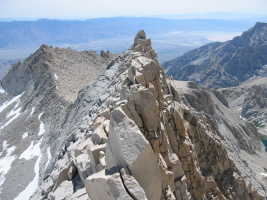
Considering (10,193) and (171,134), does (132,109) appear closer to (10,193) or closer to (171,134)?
(171,134)

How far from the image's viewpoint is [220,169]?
84.3 ft

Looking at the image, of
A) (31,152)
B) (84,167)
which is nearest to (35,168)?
(31,152)

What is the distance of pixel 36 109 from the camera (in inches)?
2472

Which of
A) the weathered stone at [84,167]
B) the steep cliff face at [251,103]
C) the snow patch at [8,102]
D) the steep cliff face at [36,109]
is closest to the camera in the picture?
the weathered stone at [84,167]

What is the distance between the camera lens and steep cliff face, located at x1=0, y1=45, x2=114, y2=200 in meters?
39.8

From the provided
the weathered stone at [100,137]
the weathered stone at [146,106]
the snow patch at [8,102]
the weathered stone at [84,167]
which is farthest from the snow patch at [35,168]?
the snow patch at [8,102]

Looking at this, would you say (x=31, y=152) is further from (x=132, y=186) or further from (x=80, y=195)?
(x=132, y=186)

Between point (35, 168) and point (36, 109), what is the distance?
968 inches

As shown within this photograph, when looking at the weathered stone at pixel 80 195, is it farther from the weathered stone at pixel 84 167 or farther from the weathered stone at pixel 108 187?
the weathered stone at pixel 108 187

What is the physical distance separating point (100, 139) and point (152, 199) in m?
4.73

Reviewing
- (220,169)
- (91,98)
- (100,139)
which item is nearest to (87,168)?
(100,139)

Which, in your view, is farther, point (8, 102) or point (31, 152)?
point (8, 102)

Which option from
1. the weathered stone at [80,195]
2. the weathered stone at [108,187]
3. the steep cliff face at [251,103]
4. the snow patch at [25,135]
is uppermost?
the weathered stone at [108,187]

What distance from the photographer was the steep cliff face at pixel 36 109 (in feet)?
131
